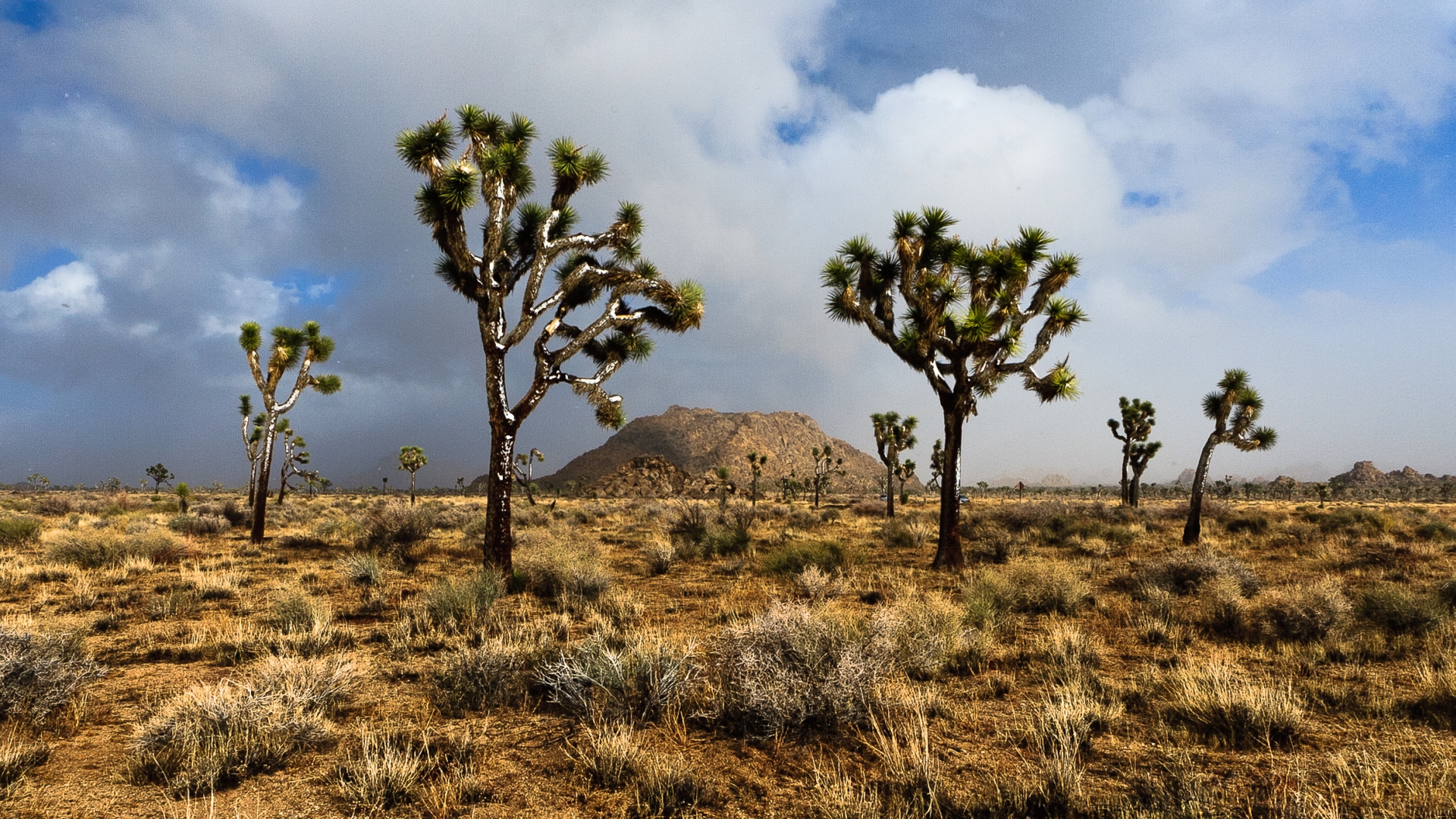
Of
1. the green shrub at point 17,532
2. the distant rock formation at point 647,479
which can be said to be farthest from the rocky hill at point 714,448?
the green shrub at point 17,532

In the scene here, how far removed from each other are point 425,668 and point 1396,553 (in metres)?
22.5

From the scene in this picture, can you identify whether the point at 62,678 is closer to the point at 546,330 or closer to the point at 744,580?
the point at 546,330

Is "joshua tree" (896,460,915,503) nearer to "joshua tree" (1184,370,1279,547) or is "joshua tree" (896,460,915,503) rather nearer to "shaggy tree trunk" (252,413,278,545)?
"joshua tree" (1184,370,1279,547)

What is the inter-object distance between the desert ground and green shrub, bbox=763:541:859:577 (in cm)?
147

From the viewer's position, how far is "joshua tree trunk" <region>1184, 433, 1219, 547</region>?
19906mm

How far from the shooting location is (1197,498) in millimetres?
20469

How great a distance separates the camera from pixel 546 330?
12891 mm

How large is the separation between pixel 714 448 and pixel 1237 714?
15633cm

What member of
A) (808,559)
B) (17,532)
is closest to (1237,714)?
(808,559)

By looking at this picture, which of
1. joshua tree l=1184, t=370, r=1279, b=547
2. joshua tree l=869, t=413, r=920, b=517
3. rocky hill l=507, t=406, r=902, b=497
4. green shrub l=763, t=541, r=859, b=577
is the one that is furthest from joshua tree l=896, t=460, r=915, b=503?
rocky hill l=507, t=406, r=902, b=497

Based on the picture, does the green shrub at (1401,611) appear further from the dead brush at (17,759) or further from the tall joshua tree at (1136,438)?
the tall joshua tree at (1136,438)

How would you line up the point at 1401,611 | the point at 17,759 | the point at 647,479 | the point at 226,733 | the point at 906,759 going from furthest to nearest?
1. the point at 647,479
2. the point at 1401,611
3. the point at 226,733
4. the point at 906,759
5. the point at 17,759

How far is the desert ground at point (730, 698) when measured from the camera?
4.05 m

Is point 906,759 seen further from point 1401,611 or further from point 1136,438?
point 1136,438
